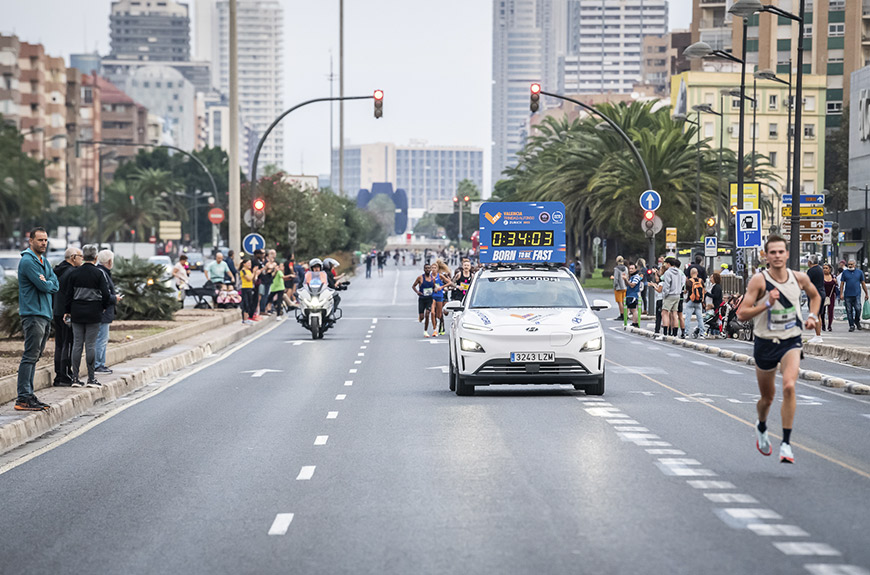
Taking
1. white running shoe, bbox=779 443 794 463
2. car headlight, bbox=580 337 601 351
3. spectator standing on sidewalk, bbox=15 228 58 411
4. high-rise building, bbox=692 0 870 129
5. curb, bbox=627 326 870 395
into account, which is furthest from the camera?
high-rise building, bbox=692 0 870 129

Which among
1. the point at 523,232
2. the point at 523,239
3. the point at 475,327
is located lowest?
the point at 475,327

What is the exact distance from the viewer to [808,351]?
28.1 m

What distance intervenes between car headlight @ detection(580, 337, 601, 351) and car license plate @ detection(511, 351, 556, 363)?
1.37 ft

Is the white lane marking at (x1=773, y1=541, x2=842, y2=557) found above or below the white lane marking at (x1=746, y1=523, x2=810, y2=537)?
above

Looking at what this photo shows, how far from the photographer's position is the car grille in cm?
1680

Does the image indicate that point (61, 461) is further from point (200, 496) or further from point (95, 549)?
point (95, 549)

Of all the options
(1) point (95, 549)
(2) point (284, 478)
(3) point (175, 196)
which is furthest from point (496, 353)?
(3) point (175, 196)

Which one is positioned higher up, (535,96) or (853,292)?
(535,96)

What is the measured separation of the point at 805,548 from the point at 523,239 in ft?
94.9

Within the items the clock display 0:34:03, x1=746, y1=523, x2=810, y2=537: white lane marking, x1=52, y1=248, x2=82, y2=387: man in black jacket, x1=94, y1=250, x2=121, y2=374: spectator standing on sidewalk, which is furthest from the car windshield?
the clock display 0:34:03

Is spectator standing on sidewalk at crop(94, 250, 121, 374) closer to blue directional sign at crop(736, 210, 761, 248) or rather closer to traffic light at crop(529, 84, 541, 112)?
blue directional sign at crop(736, 210, 761, 248)

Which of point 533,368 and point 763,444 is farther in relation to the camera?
point 533,368

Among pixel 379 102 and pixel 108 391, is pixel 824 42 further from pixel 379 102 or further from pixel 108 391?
pixel 108 391

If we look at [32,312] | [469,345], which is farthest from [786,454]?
[32,312]
